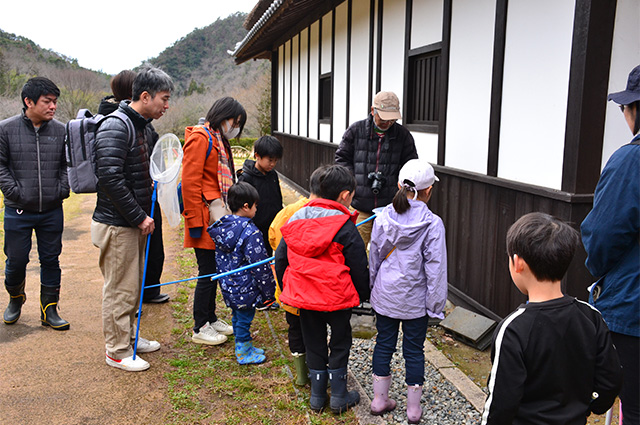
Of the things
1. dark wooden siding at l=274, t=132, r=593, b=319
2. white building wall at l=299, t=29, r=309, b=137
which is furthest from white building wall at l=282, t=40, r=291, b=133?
dark wooden siding at l=274, t=132, r=593, b=319

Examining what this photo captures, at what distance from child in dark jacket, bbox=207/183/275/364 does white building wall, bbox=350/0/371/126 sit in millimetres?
4166

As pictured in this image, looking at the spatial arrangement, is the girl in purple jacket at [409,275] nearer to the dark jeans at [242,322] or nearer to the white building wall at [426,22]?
the dark jeans at [242,322]

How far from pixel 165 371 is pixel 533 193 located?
120 inches

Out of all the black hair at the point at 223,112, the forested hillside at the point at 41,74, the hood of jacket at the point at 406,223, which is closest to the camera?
the hood of jacket at the point at 406,223

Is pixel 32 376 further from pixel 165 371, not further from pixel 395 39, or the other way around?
pixel 395 39

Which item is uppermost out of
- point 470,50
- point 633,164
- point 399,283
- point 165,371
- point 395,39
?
point 395,39

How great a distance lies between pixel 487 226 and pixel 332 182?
2.06 meters

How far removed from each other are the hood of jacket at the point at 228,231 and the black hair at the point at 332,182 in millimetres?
790

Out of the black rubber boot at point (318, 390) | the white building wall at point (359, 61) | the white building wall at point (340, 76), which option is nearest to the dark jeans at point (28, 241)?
the black rubber boot at point (318, 390)

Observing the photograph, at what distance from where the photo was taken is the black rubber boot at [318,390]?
3.13 metres

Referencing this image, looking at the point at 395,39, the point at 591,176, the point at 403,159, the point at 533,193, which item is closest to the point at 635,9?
the point at 591,176

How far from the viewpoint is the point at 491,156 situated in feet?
14.5

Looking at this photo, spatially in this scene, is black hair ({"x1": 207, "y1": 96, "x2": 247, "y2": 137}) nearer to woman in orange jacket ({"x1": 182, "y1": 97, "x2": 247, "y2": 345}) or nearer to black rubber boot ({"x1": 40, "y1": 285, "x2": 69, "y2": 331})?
woman in orange jacket ({"x1": 182, "y1": 97, "x2": 247, "y2": 345})

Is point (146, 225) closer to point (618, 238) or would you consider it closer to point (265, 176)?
point (265, 176)
